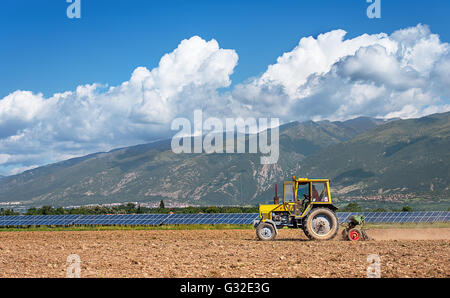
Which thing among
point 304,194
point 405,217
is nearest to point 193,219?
point 405,217

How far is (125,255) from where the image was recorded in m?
20.2

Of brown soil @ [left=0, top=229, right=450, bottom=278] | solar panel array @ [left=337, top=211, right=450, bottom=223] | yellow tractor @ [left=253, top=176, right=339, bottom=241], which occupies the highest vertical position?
yellow tractor @ [left=253, top=176, right=339, bottom=241]

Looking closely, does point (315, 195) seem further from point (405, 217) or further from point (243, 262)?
point (405, 217)

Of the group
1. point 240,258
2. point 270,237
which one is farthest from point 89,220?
point 240,258

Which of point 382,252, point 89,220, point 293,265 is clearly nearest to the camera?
point 293,265

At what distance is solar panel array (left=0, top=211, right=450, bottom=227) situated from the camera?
2103 inches

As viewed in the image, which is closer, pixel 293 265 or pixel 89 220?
pixel 293 265

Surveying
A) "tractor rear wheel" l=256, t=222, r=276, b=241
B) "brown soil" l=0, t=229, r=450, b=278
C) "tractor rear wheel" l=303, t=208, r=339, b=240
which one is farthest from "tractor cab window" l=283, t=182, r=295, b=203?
"brown soil" l=0, t=229, r=450, b=278

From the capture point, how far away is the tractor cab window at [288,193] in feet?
86.8

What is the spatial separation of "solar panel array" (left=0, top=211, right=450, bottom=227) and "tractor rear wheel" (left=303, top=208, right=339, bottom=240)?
23730mm

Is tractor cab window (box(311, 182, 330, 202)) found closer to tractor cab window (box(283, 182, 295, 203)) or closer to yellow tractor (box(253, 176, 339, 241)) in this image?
yellow tractor (box(253, 176, 339, 241))
